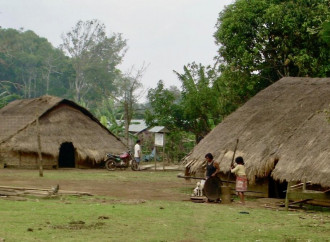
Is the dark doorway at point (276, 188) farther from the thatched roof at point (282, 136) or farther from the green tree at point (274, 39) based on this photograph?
the green tree at point (274, 39)

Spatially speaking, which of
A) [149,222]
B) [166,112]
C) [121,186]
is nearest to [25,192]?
[149,222]

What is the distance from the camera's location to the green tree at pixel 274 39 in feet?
74.6

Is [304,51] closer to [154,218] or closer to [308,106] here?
[308,106]

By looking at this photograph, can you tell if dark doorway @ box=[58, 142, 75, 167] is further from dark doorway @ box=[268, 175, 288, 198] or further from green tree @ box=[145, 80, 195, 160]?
dark doorway @ box=[268, 175, 288, 198]

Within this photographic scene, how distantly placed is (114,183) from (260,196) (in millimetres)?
5812

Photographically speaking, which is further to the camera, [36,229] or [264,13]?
[264,13]

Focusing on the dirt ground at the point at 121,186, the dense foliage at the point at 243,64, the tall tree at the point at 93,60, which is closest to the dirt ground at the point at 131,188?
the dirt ground at the point at 121,186

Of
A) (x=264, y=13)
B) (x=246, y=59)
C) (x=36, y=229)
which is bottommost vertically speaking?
(x=36, y=229)

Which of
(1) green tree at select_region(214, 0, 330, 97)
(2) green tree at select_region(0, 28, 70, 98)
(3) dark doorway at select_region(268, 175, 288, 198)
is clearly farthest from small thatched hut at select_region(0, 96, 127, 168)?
(2) green tree at select_region(0, 28, 70, 98)

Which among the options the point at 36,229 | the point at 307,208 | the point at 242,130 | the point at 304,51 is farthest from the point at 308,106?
the point at 36,229

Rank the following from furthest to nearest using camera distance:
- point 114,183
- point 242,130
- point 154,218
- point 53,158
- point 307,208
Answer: point 53,158
point 114,183
point 242,130
point 307,208
point 154,218

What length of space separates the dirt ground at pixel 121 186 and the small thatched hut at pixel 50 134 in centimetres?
591

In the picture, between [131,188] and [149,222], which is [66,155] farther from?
[149,222]

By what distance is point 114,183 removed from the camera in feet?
66.5
